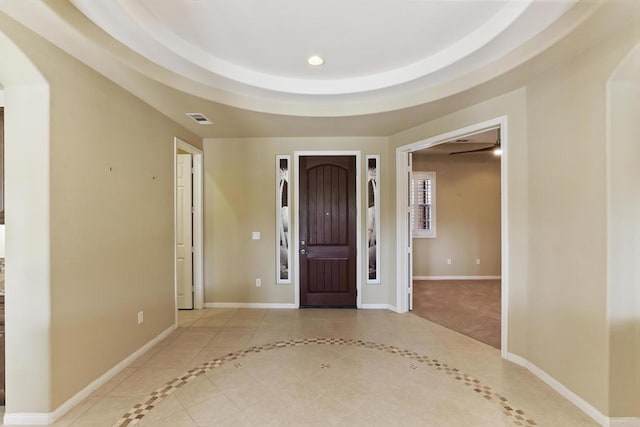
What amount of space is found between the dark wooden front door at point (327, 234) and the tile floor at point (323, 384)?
0.86 metres

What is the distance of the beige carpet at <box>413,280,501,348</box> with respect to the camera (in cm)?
356

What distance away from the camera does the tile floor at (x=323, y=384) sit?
2.01m

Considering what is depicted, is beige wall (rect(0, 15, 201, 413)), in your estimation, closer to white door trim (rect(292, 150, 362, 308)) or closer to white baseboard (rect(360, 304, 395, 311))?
white door trim (rect(292, 150, 362, 308))

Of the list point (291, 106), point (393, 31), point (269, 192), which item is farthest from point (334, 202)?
point (393, 31)

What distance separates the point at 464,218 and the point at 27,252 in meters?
6.74

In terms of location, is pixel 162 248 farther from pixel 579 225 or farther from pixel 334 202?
pixel 579 225

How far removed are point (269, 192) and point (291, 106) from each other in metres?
1.52

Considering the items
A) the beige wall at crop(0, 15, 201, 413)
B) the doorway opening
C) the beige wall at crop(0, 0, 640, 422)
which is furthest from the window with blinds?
the beige wall at crop(0, 15, 201, 413)

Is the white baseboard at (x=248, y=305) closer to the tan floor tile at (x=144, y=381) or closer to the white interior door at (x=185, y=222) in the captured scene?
the white interior door at (x=185, y=222)

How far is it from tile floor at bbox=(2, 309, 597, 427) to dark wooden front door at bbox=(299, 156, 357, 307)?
857 mm

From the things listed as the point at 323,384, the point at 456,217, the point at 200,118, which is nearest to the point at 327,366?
the point at 323,384

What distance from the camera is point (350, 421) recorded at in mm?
1965

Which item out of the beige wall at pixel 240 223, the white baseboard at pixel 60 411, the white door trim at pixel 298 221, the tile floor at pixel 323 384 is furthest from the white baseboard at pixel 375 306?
the white baseboard at pixel 60 411

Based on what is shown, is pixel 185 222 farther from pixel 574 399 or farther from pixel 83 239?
pixel 574 399
